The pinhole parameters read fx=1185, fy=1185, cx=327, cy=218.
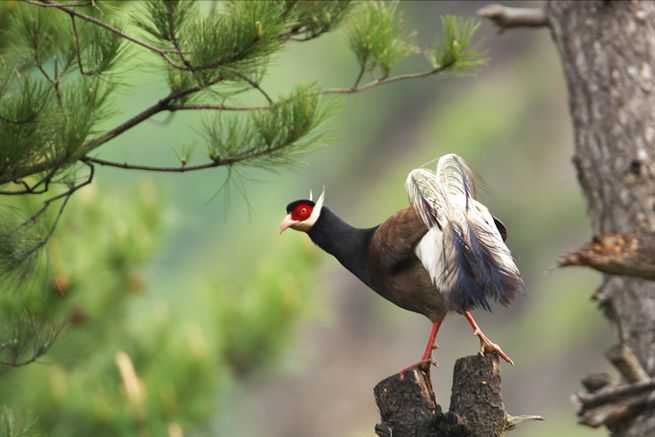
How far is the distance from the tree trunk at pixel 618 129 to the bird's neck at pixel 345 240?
1.06 metres

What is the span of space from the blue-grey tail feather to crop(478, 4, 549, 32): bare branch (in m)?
1.64

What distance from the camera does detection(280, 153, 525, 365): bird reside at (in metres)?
2.44

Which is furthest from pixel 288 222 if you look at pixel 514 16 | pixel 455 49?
pixel 514 16

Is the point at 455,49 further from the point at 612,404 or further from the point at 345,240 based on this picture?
the point at 612,404

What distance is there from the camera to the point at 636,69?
3568 mm

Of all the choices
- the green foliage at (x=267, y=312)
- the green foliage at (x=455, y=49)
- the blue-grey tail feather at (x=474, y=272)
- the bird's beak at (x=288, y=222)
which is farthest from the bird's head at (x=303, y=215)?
the green foliage at (x=267, y=312)

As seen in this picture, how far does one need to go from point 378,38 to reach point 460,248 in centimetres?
91

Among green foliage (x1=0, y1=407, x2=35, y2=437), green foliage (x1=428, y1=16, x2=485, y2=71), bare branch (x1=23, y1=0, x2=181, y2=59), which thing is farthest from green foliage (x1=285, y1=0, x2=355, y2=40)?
green foliage (x1=0, y1=407, x2=35, y2=437)

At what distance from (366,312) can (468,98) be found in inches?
116

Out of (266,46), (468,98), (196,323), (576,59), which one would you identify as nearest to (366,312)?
(468,98)

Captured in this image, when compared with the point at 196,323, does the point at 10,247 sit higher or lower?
higher

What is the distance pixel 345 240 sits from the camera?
2.67 meters

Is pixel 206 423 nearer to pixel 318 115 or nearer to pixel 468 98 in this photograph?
pixel 318 115

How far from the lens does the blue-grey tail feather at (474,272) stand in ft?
7.97
